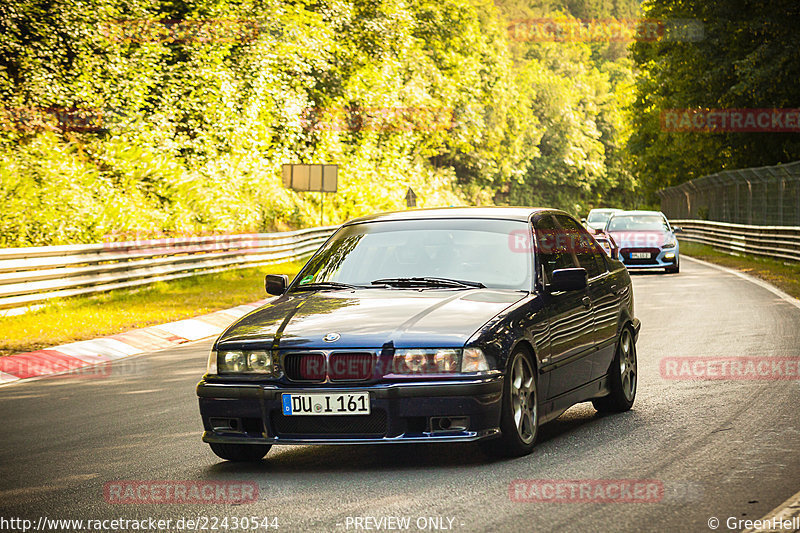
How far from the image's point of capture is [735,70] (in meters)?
36.5

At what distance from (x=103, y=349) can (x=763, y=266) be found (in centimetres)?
1964

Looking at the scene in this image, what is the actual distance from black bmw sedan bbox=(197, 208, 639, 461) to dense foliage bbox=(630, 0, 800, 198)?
96.2ft

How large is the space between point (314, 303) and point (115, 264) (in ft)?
42.8

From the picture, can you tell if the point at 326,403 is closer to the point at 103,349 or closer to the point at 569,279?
the point at 569,279

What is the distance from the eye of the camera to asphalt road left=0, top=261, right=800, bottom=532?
17.6 feet

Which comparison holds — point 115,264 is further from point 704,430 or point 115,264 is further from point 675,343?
point 704,430

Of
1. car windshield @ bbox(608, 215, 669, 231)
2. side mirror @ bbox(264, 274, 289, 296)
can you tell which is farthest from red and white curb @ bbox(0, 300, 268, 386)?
car windshield @ bbox(608, 215, 669, 231)

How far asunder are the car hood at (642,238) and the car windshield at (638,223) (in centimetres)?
21

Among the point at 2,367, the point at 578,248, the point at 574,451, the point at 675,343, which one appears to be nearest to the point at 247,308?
the point at 2,367

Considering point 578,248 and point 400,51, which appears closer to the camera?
point 578,248

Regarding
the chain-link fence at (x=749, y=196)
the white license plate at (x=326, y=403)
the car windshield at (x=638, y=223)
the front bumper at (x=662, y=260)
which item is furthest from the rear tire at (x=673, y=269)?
the white license plate at (x=326, y=403)

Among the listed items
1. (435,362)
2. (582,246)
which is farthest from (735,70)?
(435,362)

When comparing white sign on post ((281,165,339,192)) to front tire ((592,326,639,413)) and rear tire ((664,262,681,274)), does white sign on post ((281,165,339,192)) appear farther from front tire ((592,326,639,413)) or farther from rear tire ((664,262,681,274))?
front tire ((592,326,639,413))

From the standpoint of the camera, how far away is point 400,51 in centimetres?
5278
